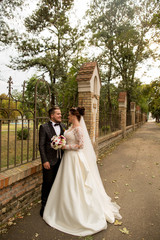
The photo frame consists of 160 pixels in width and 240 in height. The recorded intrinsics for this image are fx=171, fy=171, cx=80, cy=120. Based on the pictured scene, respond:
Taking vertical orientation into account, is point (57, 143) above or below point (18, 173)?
above

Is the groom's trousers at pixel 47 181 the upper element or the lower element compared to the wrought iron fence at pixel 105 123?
lower

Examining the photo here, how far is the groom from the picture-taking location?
3.02m

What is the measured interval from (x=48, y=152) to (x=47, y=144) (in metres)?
0.15

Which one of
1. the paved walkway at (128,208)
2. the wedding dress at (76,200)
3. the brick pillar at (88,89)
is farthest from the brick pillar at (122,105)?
the wedding dress at (76,200)

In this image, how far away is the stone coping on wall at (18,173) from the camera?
106 inches

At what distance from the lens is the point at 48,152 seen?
310 cm

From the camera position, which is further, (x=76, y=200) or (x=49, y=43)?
(x=49, y=43)

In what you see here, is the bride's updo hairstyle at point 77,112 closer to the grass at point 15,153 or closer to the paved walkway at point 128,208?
the grass at point 15,153

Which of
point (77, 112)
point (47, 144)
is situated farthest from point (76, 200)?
point (77, 112)

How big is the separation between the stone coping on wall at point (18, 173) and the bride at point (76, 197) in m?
0.57

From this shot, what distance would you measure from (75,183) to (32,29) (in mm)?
9226

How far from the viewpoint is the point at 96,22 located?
48.5ft

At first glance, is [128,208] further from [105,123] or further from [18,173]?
[105,123]

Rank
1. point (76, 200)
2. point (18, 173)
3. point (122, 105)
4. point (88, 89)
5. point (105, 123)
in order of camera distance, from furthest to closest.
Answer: point (122, 105) < point (105, 123) < point (88, 89) < point (18, 173) < point (76, 200)
